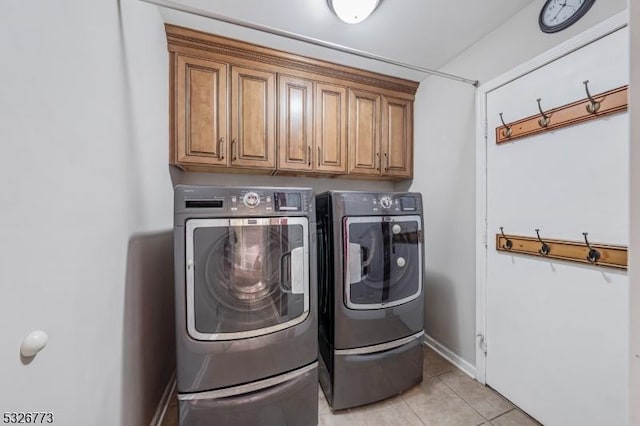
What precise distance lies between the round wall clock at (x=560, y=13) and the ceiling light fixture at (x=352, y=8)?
965 mm

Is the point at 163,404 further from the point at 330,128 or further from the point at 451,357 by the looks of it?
the point at 330,128

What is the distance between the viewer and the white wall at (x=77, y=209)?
550 mm

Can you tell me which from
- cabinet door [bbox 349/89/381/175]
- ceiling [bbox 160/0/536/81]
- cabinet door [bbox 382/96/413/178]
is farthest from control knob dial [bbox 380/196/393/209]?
ceiling [bbox 160/0/536/81]

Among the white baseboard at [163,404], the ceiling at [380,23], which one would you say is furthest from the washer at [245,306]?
the ceiling at [380,23]

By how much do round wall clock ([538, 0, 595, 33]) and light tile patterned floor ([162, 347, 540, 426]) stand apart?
2.28 m

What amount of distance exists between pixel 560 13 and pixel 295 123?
1732 mm

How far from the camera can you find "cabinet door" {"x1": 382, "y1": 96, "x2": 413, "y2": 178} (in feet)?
7.63

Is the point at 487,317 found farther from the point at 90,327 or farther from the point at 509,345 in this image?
the point at 90,327

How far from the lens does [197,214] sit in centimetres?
112

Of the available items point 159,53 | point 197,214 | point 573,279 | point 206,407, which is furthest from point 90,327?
point 573,279

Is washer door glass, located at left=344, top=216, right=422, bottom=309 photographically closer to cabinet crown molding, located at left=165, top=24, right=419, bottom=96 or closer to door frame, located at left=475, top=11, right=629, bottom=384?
door frame, located at left=475, top=11, right=629, bottom=384

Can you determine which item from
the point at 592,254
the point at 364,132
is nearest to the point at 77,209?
the point at 364,132

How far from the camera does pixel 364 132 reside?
2248mm

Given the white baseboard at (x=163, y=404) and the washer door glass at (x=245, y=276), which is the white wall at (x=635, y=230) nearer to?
the washer door glass at (x=245, y=276)
